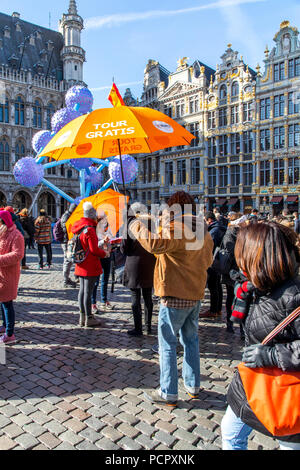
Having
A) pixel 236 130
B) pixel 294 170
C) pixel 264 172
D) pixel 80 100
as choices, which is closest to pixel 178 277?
pixel 80 100

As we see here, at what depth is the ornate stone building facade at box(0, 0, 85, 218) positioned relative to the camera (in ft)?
109

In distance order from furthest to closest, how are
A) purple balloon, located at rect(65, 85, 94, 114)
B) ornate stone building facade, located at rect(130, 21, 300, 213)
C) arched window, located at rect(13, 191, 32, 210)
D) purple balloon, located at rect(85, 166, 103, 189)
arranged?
arched window, located at rect(13, 191, 32, 210) → ornate stone building facade, located at rect(130, 21, 300, 213) → purple balloon, located at rect(85, 166, 103, 189) → purple balloon, located at rect(65, 85, 94, 114)

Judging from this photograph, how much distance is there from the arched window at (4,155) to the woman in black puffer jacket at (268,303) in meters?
35.1

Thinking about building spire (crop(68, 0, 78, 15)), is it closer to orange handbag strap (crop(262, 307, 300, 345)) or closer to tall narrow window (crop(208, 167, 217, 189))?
tall narrow window (crop(208, 167, 217, 189))

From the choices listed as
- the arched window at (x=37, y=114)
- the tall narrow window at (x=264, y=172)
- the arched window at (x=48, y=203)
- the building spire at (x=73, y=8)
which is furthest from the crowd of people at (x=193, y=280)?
the building spire at (x=73, y=8)

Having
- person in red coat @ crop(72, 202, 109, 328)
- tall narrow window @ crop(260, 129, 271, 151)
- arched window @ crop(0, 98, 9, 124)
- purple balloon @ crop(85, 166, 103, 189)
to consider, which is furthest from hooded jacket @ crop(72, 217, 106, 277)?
arched window @ crop(0, 98, 9, 124)

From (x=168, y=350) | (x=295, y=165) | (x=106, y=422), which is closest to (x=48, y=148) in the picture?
(x=168, y=350)

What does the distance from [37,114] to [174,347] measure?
122 ft

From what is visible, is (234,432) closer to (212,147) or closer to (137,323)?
(137,323)

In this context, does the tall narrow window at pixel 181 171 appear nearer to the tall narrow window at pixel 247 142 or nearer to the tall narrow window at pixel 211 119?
the tall narrow window at pixel 211 119

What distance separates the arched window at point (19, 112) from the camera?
3391 centimetres

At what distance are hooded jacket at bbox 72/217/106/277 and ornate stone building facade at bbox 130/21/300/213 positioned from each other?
73.4 feet

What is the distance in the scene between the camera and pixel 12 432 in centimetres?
262

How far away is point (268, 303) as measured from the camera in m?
1.60
